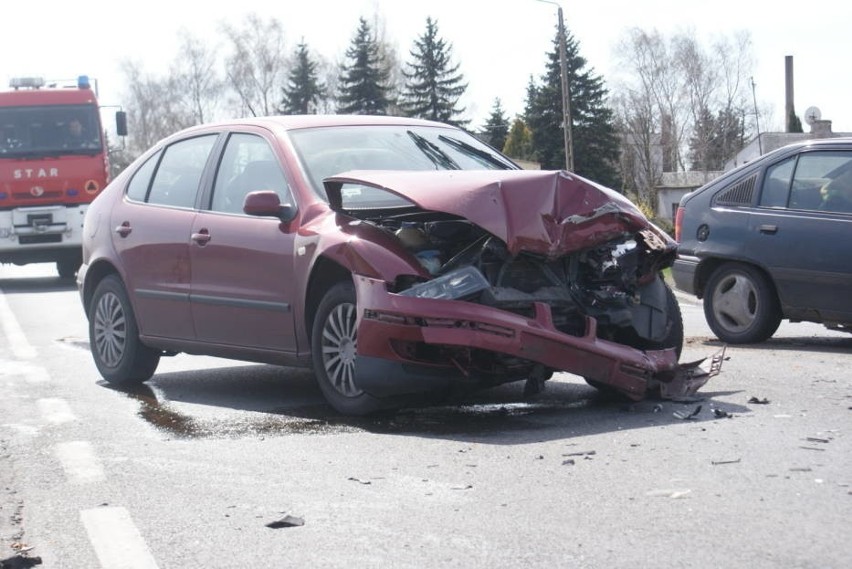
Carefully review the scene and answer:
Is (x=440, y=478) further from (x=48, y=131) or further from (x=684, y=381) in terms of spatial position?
(x=48, y=131)

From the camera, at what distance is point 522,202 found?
264 inches

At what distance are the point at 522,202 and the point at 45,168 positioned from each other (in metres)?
17.7

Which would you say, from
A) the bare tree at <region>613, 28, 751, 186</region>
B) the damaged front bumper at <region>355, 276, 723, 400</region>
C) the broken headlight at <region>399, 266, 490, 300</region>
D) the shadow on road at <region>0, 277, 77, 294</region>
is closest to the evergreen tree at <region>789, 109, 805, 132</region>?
the bare tree at <region>613, 28, 751, 186</region>

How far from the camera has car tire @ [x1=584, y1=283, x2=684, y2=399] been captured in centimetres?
741

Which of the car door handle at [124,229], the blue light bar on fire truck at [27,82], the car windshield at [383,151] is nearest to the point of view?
the car windshield at [383,151]

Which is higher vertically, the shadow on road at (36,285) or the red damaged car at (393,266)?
the red damaged car at (393,266)

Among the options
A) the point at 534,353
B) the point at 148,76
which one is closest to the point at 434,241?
the point at 534,353

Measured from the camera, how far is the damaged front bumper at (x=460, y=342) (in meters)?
6.50

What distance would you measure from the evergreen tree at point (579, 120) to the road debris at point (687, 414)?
58954mm

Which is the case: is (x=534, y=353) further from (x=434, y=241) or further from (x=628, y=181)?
(x=628, y=181)

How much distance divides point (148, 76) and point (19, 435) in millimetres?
104164

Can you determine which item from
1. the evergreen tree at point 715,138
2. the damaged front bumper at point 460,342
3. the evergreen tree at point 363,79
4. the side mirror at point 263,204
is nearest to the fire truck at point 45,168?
the side mirror at point 263,204

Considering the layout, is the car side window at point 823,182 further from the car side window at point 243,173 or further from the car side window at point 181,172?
the car side window at point 181,172

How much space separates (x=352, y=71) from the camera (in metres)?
75.8
